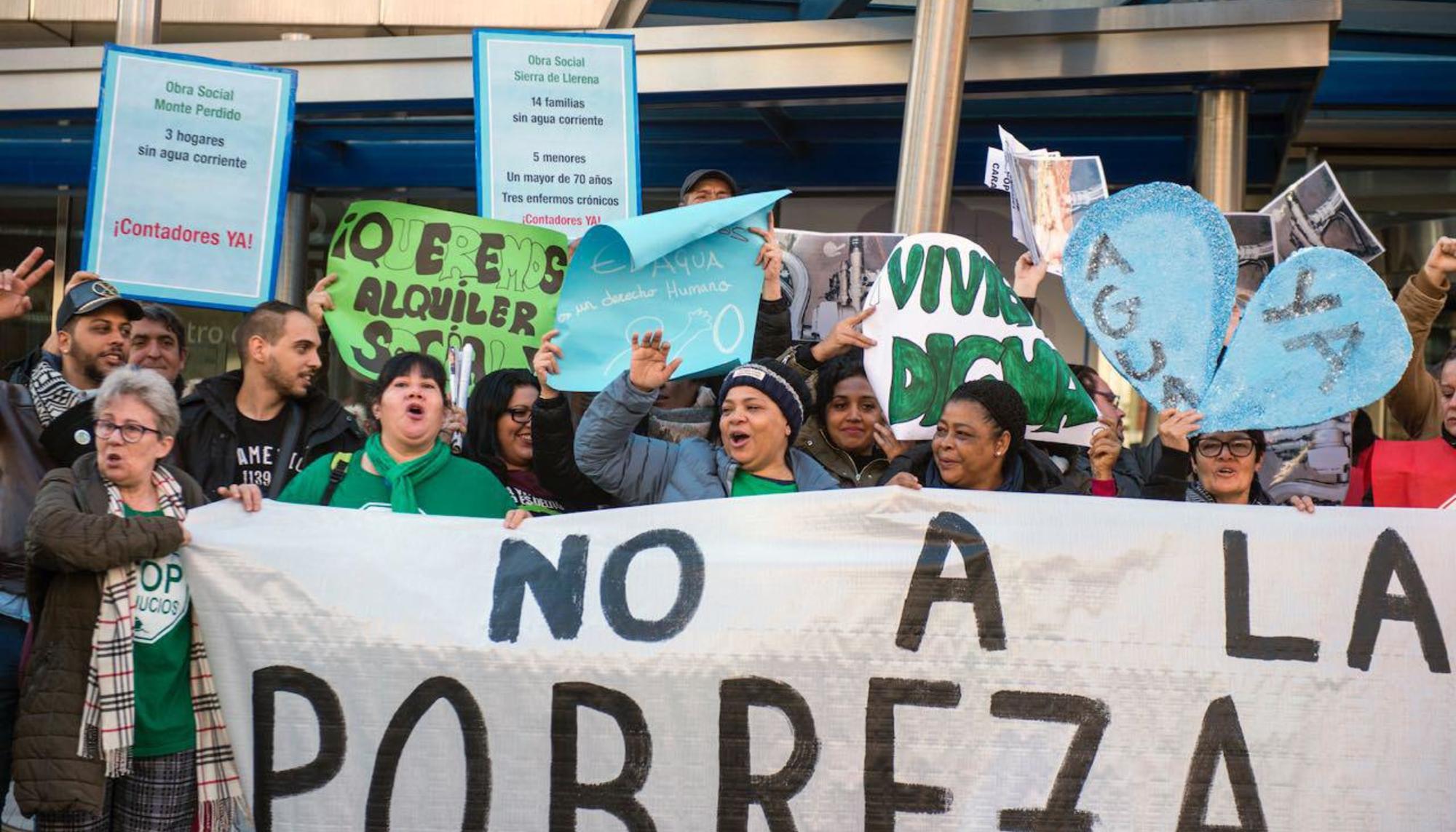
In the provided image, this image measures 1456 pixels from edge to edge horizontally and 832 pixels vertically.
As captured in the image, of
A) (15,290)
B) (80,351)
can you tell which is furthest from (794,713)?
(15,290)

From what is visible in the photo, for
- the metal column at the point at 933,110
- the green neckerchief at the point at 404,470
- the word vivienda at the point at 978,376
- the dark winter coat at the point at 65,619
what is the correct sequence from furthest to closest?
the metal column at the point at 933,110 → the word vivienda at the point at 978,376 → the green neckerchief at the point at 404,470 → the dark winter coat at the point at 65,619

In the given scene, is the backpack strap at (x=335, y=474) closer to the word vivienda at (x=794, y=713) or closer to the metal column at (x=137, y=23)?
the word vivienda at (x=794, y=713)

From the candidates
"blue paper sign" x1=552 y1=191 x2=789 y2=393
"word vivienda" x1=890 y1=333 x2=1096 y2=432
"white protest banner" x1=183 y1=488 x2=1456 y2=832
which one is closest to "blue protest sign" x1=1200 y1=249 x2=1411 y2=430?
"white protest banner" x1=183 y1=488 x2=1456 y2=832

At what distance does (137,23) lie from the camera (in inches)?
309

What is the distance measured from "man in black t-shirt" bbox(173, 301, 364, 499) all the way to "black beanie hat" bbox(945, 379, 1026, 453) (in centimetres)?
172

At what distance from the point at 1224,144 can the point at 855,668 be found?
350 centimetres

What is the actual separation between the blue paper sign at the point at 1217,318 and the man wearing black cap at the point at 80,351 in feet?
8.46

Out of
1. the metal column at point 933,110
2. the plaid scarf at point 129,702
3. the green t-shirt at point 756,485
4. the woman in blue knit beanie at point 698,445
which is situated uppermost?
the metal column at point 933,110

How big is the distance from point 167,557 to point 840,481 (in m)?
1.91

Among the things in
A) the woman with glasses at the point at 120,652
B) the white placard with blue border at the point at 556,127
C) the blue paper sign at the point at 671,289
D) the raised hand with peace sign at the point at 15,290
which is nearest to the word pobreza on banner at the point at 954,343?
the blue paper sign at the point at 671,289

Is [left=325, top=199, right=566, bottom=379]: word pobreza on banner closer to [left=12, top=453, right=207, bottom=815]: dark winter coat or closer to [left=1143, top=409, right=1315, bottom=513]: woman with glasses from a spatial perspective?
[left=12, top=453, right=207, bottom=815]: dark winter coat

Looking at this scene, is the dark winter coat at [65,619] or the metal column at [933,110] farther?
the metal column at [933,110]

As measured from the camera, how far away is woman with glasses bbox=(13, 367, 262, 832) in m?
3.81

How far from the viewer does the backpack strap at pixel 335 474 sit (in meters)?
4.35
